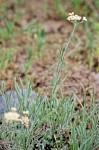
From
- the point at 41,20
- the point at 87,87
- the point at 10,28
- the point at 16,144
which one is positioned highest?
the point at 41,20

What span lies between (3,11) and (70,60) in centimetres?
109

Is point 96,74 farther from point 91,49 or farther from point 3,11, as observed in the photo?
point 3,11

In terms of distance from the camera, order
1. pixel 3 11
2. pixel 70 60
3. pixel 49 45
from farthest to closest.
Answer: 1. pixel 3 11
2. pixel 49 45
3. pixel 70 60

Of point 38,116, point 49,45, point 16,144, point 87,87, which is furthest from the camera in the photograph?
point 49,45

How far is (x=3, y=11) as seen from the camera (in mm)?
4359

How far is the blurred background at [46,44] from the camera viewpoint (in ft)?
11.3

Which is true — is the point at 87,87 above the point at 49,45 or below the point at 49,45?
below

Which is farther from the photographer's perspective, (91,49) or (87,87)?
(91,49)

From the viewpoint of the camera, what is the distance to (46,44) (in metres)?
4.07

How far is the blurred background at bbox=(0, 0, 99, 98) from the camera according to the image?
3455 mm

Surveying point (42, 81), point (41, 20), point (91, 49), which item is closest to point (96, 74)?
point (91, 49)

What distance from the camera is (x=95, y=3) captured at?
4.59m

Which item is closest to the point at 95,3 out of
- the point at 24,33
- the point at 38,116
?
the point at 24,33

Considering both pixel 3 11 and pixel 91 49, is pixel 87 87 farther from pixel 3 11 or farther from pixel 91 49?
pixel 3 11
